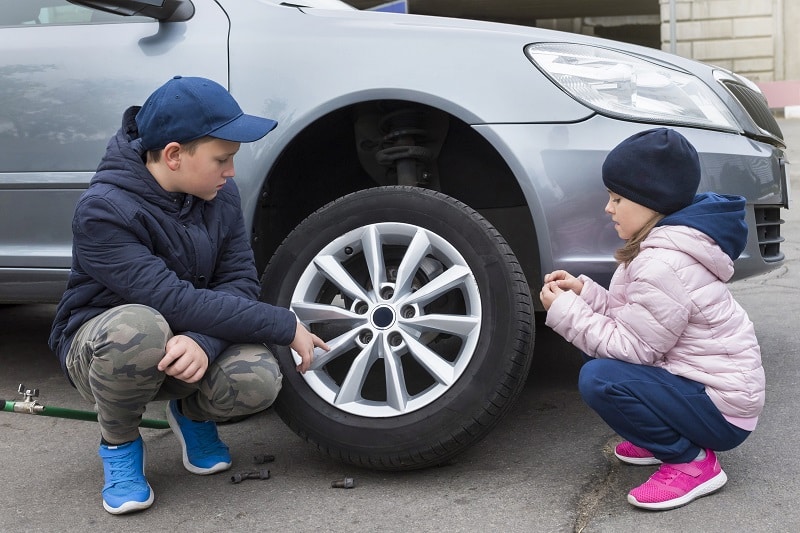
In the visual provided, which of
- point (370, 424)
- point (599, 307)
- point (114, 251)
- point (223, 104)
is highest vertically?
point (223, 104)

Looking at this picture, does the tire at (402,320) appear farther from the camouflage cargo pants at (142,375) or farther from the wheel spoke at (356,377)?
the camouflage cargo pants at (142,375)

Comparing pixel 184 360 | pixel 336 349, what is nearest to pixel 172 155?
pixel 184 360

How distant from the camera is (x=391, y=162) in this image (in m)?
2.84

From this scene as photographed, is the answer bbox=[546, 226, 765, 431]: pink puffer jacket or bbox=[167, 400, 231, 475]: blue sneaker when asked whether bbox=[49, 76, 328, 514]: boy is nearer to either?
bbox=[167, 400, 231, 475]: blue sneaker

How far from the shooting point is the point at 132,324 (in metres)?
2.23

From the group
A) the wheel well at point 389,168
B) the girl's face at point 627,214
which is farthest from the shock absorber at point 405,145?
the girl's face at point 627,214

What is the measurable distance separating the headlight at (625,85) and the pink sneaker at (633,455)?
86cm

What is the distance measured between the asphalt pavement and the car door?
1.94 feet

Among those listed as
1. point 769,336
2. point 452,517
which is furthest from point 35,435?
point 769,336

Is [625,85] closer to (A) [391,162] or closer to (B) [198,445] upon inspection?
(A) [391,162]

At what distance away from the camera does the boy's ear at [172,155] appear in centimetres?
232

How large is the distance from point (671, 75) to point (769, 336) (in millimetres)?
1455

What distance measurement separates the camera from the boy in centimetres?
226

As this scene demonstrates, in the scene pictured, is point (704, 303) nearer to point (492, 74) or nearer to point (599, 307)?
point (599, 307)
